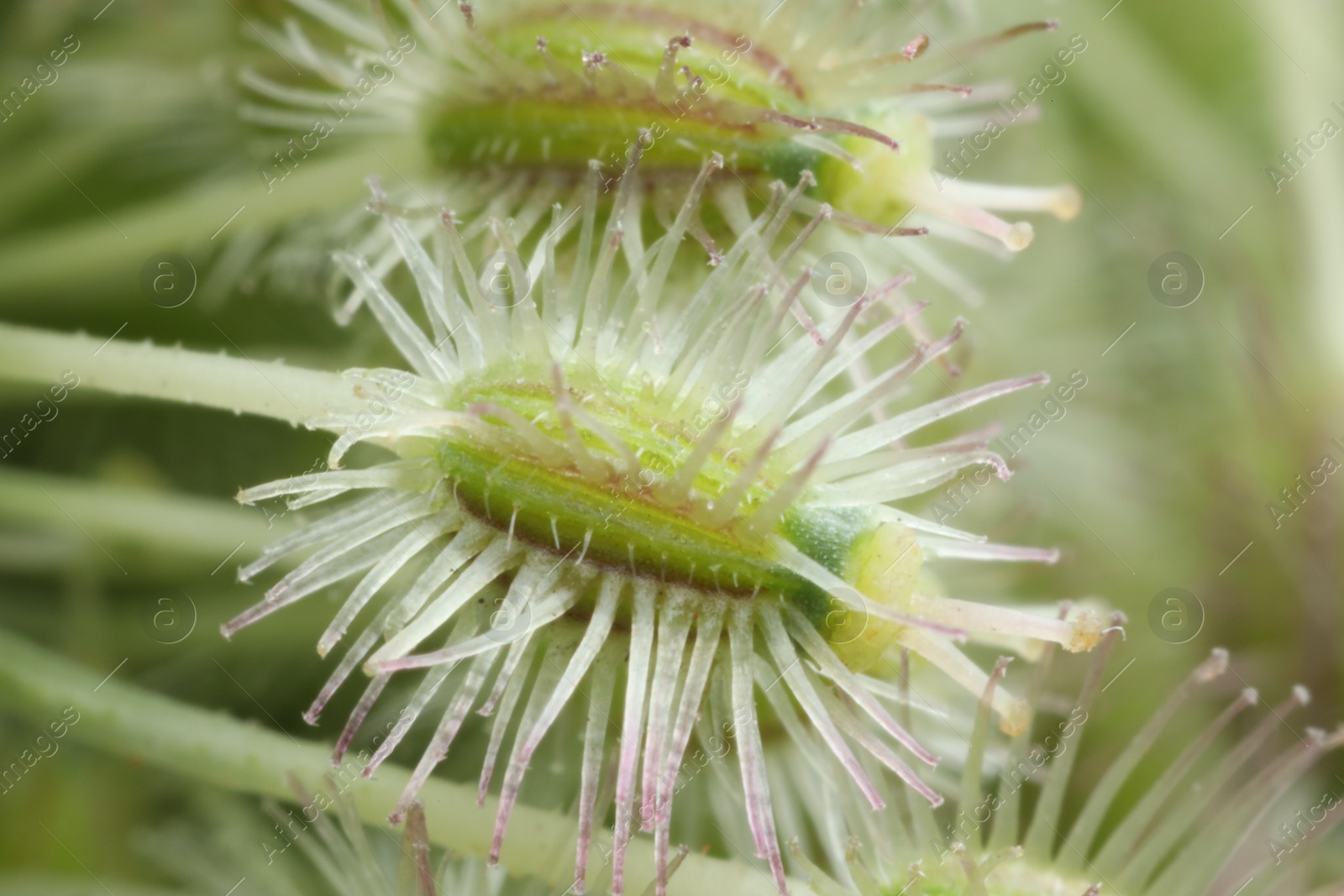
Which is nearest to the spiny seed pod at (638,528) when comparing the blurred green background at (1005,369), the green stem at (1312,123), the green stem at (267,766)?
the green stem at (267,766)

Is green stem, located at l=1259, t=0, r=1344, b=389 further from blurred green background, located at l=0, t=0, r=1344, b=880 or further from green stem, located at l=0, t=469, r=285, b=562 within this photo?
green stem, located at l=0, t=469, r=285, b=562

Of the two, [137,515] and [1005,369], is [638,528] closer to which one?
[137,515]

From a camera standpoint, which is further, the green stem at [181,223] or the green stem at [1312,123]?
the green stem at [1312,123]

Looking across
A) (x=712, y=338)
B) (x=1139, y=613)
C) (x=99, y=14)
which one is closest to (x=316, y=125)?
(x=99, y=14)

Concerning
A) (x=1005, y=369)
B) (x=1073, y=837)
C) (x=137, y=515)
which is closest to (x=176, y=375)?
(x=137, y=515)

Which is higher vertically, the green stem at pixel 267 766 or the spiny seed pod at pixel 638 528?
the spiny seed pod at pixel 638 528

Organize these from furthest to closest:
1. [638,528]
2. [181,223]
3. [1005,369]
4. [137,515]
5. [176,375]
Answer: [1005,369], [181,223], [137,515], [176,375], [638,528]

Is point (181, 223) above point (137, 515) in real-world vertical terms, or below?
above

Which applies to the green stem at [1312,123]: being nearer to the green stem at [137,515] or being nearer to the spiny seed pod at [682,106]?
the spiny seed pod at [682,106]
